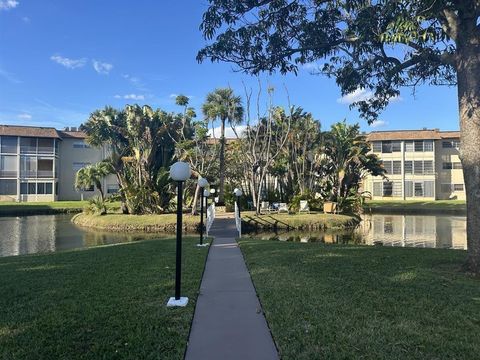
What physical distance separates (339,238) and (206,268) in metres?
12.5

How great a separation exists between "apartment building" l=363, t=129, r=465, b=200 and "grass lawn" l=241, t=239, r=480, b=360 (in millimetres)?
46333

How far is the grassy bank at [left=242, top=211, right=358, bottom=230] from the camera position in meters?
24.3

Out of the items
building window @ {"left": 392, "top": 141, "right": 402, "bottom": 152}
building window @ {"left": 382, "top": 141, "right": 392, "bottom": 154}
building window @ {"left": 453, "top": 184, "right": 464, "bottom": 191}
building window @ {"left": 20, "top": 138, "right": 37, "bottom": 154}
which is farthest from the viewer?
building window @ {"left": 382, "top": 141, "right": 392, "bottom": 154}

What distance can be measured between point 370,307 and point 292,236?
15713mm

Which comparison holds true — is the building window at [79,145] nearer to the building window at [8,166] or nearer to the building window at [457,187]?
the building window at [8,166]

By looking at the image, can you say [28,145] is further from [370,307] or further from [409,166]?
[370,307]

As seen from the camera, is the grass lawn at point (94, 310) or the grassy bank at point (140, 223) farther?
the grassy bank at point (140, 223)

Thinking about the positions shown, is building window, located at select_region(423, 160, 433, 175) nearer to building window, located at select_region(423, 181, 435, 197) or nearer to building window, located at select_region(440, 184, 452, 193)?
building window, located at select_region(423, 181, 435, 197)

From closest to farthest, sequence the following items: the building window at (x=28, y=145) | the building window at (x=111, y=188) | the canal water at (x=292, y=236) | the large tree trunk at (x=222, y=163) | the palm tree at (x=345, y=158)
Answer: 1. the canal water at (x=292, y=236)
2. the large tree trunk at (x=222, y=163)
3. the palm tree at (x=345, y=158)
4. the building window at (x=28, y=145)
5. the building window at (x=111, y=188)

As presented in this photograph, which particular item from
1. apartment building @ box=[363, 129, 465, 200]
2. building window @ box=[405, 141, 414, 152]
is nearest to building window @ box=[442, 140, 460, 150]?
apartment building @ box=[363, 129, 465, 200]

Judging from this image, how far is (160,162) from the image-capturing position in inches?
1160

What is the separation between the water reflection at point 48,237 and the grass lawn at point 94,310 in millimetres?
7965

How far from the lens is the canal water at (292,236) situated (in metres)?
17.4

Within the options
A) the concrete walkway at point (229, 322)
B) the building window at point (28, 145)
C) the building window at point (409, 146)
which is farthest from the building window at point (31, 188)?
the building window at point (409, 146)
